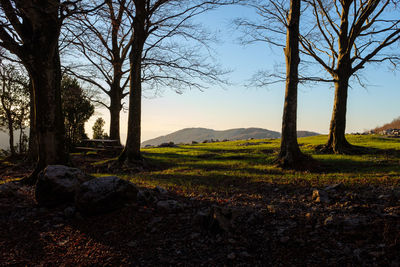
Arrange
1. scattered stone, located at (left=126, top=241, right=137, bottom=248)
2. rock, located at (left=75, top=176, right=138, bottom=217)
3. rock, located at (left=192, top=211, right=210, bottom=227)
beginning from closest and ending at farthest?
scattered stone, located at (left=126, top=241, right=137, bottom=248) → rock, located at (left=192, top=211, right=210, bottom=227) → rock, located at (left=75, top=176, right=138, bottom=217)

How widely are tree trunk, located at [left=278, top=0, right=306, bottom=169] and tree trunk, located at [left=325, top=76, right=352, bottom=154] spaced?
522cm

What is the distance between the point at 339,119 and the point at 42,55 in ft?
50.2

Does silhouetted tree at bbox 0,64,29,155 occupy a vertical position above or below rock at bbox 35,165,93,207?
above

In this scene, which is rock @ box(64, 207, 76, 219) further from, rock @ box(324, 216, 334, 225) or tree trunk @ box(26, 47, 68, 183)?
rock @ box(324, 216, 334, 225)

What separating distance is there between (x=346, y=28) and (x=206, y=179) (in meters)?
13.9

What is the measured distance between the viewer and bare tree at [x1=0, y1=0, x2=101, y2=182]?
25.9ft

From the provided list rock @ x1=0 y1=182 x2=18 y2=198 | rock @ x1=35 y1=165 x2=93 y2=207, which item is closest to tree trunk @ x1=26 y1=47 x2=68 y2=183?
rock @ x1=0 y1=182 x2=18 y2=198

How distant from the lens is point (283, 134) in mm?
10875

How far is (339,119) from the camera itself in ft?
47.8

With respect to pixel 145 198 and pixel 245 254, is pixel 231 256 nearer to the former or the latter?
pixel 245 254

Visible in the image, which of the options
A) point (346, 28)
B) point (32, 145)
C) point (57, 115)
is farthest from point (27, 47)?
point (346, 28)

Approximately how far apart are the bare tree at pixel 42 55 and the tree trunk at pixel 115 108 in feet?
37.1

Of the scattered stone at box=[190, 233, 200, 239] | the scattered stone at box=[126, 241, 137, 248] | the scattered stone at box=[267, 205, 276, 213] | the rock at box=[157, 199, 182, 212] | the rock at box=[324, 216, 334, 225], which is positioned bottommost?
the scattered stone at box=[126, 241, 137, 248]

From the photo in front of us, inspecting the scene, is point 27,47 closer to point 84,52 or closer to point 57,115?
point 57,115
